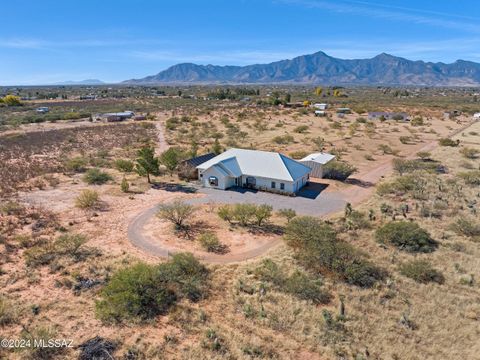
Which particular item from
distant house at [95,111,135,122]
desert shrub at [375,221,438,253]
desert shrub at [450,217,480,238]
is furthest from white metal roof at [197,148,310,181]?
distant house at [95,111,135,122]

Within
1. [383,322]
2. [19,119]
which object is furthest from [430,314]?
[19,119]

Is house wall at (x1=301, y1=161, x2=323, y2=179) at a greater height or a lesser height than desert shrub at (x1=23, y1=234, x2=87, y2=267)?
greater

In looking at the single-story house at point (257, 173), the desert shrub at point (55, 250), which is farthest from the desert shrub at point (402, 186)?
the desert shrub at point (55, 250)

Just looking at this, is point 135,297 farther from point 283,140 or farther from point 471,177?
point 283,140

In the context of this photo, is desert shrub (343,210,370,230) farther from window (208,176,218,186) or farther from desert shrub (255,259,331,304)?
window (208,176,218,186)

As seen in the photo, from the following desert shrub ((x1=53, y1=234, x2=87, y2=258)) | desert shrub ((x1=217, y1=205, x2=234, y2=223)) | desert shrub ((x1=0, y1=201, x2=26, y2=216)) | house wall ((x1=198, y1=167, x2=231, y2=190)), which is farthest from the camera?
house wall ((x1=198, y1=167, x2=231, y2=190))

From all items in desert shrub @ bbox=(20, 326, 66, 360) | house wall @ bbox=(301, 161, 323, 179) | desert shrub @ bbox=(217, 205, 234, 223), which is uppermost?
house wall @ bbox=(301, 161, 323, 179)
